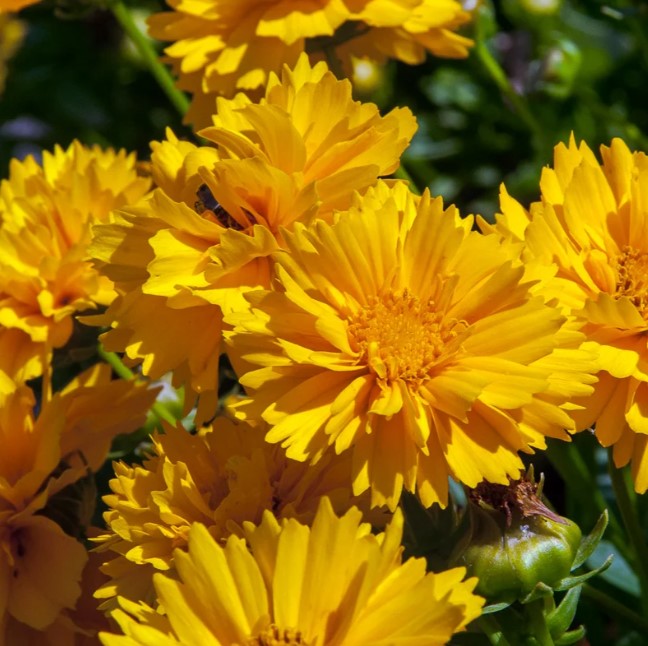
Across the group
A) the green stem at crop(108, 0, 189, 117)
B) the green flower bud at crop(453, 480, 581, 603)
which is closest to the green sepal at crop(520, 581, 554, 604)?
the green flower bud at crop(453, 480, 581, 603)

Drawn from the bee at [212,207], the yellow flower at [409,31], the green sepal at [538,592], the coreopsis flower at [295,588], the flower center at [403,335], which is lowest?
the green sepal at [538,592]

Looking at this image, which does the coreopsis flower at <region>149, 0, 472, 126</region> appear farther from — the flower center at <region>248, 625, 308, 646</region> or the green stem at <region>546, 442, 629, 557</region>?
the flower center at <region>248, 625, 308, 646</region>

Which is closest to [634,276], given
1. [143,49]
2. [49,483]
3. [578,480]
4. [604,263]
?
[604,263]

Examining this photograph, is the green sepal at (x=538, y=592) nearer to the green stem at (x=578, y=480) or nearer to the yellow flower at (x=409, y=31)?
the green stem at (x=578, y=480)

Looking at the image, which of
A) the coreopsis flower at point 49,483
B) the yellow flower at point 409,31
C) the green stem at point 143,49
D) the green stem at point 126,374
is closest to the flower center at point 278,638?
the coreopsis flower at point 49,483

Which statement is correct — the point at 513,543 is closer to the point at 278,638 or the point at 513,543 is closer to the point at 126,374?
the point at 278,638

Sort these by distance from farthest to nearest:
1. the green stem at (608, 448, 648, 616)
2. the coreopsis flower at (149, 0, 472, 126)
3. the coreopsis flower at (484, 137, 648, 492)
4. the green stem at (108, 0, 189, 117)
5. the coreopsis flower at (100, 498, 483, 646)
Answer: the green stem at (108, 0, 189, 117), the coreopsis flower at (149, 0, 472, 126), the green stem at (608, 448, 648, 616), the coreopsis flower at (484, 137, 648, 492), the coreopsis flower at (100, 498, 483, 646)
